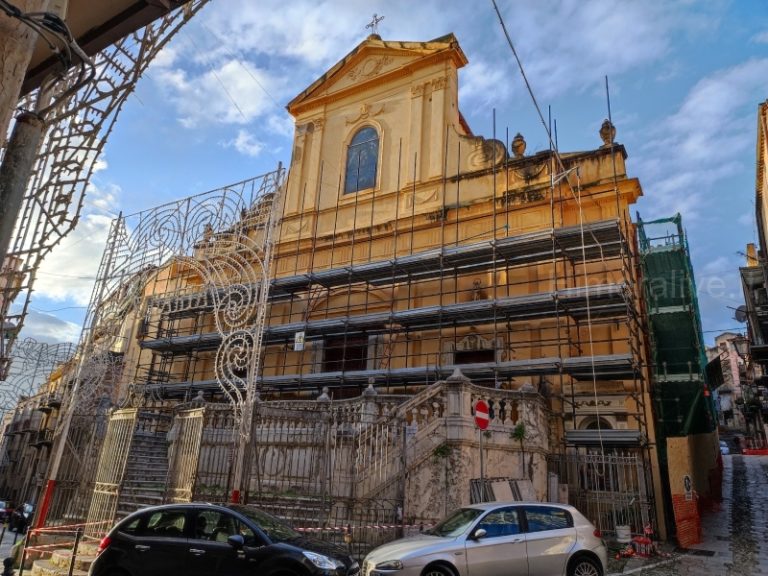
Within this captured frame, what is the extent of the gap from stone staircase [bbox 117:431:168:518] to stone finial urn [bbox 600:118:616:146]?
15.4 metres

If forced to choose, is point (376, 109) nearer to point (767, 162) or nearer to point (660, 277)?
point (660, 277)

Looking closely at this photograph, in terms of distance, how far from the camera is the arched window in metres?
21.9

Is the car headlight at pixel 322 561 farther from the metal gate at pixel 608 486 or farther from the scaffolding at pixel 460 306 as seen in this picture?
the scaffolding at pixel 460 306

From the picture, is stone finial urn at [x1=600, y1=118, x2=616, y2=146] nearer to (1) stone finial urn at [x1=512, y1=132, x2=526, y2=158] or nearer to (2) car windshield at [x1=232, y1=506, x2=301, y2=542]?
(1) stone finial urn at [x1=512, y1=132, x2=526, y2=158]

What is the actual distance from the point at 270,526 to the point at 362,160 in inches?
673

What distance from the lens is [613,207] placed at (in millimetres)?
16609

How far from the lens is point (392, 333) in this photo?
18.2 meters

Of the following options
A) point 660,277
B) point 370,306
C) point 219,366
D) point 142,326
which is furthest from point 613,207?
point 142,326

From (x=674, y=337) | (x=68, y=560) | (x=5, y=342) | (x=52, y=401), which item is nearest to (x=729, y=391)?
(x=674, y=337)

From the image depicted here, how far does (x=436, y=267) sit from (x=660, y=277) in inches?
283

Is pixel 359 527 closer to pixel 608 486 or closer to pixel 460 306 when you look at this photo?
pixel 608 486

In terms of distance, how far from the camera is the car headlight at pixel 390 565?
7.23 m

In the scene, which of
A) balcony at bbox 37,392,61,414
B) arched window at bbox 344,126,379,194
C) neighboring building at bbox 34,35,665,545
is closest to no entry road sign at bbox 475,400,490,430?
neighboring building at bbox 34,35,665,545

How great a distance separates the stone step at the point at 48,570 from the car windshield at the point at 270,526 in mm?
3362
